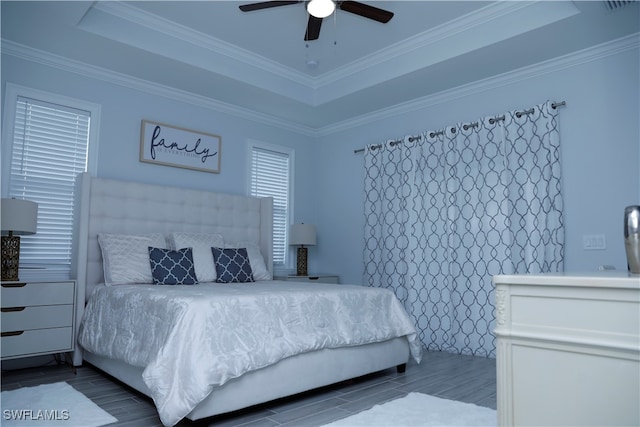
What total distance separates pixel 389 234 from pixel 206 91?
8.34ft

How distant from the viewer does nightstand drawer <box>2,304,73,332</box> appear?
324cm

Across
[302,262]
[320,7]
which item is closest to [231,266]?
[302,262]

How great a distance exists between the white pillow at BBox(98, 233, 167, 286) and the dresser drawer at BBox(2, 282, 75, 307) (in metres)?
0.31

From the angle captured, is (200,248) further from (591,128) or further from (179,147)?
(591,128)

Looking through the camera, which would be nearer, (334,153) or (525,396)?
(525,396)

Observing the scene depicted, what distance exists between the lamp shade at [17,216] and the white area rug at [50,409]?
1132 millimetres

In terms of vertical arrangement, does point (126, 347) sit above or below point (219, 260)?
below

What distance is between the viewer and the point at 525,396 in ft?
5.06

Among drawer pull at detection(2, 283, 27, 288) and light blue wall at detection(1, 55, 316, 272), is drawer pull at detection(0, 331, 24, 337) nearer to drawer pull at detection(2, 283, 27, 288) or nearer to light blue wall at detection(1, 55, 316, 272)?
drawer pull at detection(2, 283, 27, 288)

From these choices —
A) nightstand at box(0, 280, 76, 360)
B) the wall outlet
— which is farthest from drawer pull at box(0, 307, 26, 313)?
the wall outlet

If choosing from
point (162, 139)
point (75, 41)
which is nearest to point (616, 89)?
point (162, 139)

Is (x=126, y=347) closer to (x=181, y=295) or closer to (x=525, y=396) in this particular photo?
(x=181, y=295)

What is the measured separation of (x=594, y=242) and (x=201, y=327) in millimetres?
3190

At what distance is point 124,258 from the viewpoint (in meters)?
3.81
